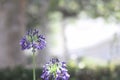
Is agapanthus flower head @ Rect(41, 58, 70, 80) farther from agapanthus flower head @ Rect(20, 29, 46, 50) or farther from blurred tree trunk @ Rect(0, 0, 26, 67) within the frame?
blurred tree trunk @ Rect(0, 0, 26, 67)

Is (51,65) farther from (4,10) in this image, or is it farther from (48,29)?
(48,29)

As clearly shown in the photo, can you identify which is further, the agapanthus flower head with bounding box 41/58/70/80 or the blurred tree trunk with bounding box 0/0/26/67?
the blurred tree trunk with bounding box 0/0/26/67

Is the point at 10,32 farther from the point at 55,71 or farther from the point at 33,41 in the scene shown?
the point at 55,71

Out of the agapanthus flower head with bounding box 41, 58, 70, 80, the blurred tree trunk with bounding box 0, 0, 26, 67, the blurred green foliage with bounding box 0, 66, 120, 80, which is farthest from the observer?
the blurred tree trunk with bounding box 0, 0, 26, 67

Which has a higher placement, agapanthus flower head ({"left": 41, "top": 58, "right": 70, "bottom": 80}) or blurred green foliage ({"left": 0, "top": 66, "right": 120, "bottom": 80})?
blurred green foliage ({"left": 0, "top": 66, "right": 120, "bottom": 80})

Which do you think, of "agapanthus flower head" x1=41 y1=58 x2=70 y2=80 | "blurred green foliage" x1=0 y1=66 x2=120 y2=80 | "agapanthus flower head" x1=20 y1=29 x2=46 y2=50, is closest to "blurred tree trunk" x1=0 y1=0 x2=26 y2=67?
"blurred green foliage" x1=0 y1=66 x2=120 y2=80

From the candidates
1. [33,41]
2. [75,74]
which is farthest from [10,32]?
[33,41]

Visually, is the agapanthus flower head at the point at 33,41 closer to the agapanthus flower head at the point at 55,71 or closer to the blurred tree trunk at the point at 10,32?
the agapanthus flower head at the point at 55,71

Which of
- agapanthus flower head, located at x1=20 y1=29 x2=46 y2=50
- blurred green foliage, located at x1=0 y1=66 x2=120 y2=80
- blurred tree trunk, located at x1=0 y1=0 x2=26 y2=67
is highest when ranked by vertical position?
blurred tree trunk, located at x1=0 y1=0 x2=26 y2=67
